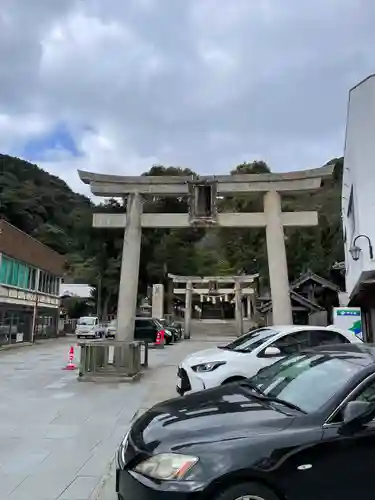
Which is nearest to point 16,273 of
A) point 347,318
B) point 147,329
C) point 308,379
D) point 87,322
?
point 147,329

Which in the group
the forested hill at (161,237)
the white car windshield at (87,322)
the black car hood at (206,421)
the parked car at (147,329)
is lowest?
the black car hood at (206,421)

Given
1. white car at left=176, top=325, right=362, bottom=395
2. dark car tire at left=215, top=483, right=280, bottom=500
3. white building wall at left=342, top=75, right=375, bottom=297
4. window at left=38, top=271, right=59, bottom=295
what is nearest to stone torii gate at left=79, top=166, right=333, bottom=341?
white building wall at left=342, top=75, right=375, bottom=297

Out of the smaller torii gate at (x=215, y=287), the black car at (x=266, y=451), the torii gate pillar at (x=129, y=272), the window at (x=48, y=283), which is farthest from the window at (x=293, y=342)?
the smaller torii gate at (x=215, y=287)

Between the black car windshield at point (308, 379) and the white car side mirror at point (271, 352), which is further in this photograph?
the white car side mirror at point (271, 352)

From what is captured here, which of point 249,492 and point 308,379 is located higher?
point 308,379

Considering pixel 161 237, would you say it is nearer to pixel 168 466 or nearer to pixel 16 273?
pixel 16 273

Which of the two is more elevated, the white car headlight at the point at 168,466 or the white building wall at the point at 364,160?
the white building wall at the point at 364,160

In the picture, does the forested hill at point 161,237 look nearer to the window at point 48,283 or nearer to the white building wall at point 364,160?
the white building wall at point 364,160

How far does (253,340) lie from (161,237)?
3896 cm

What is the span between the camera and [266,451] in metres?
3.21

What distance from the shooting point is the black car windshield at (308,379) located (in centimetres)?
375

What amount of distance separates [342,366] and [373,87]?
30.4ft

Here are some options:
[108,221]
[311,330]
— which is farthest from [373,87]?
[108,221]

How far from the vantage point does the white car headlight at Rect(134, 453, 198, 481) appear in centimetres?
317
